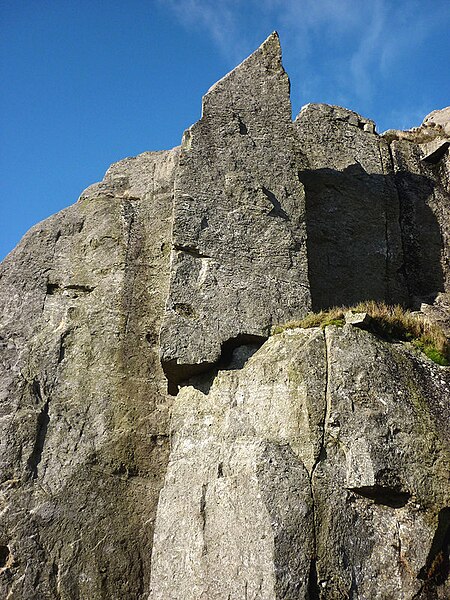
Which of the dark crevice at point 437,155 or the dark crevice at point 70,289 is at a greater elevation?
the dark crevice at point 437,155

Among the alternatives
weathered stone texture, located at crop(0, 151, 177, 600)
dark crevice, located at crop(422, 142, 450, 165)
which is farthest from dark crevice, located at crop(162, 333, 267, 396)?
dark crevice, located at crop(422, 142, 450, 165)

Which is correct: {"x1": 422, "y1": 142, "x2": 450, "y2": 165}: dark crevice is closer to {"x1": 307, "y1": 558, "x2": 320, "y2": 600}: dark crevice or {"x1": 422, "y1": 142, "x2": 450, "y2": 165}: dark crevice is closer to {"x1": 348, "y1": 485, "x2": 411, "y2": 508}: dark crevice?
{"x1": 348, "y1": 485, "x2": 411, "y2": 508}: dark crevice

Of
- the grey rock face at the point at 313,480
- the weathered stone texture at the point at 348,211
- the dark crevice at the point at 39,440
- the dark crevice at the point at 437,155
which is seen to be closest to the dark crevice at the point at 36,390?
the dark crevice at the point at 39,440

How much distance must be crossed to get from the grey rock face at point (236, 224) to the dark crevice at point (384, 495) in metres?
2.22

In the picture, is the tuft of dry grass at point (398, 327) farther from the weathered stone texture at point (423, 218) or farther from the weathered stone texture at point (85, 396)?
the weathered stone texture at point (423, 218)

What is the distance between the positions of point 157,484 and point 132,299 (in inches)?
101

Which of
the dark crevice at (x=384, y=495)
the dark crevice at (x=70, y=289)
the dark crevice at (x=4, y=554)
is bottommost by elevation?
Answer: the dark crevice at (x=4, y=554)

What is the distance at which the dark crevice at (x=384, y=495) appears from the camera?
21.1ft

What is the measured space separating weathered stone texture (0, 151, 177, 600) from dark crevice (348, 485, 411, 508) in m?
2.66

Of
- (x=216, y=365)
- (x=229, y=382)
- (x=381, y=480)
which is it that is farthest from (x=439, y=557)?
(x=216, y=365)

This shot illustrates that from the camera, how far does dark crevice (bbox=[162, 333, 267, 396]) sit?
25.6 ft

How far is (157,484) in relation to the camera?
8086 millimetres

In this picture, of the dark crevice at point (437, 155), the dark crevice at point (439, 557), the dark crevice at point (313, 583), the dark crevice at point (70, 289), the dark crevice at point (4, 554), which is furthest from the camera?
the dark crevice at point (437, 155)

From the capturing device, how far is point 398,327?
25.5 feet
